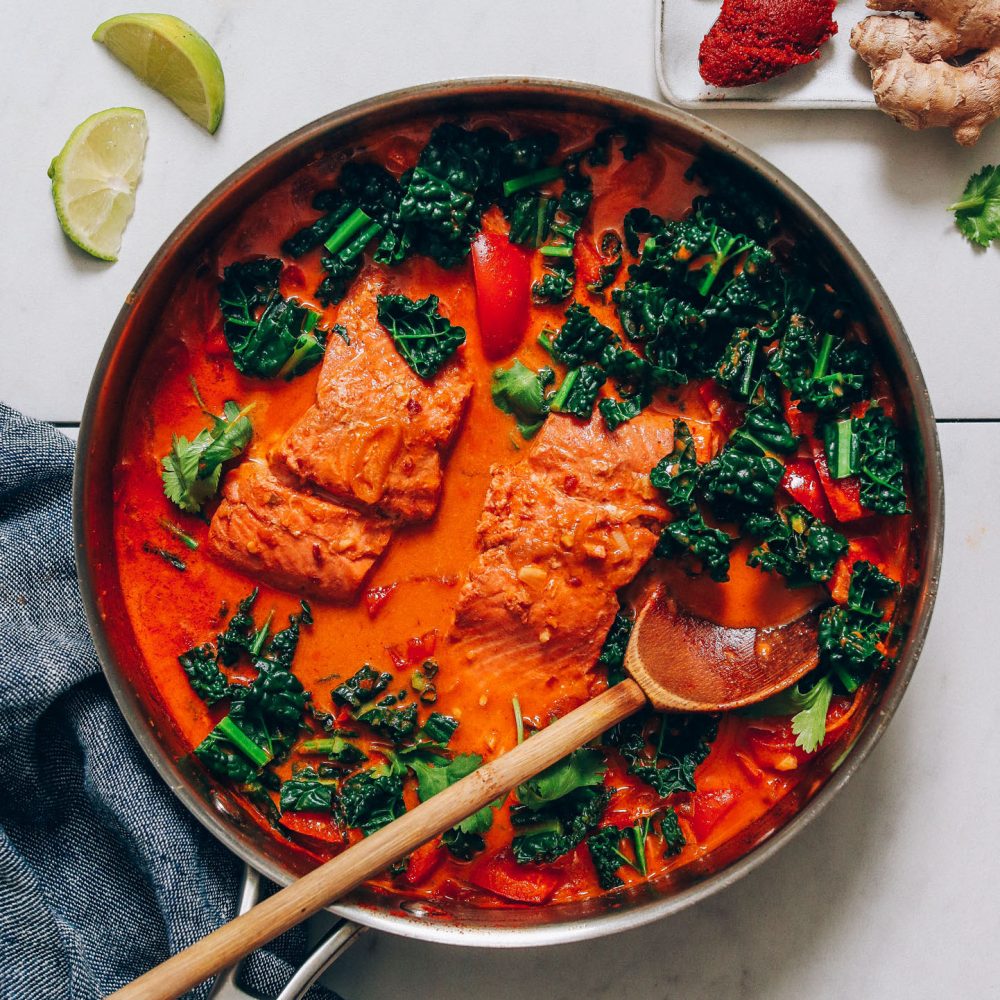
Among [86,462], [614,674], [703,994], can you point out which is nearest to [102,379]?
[86,462]

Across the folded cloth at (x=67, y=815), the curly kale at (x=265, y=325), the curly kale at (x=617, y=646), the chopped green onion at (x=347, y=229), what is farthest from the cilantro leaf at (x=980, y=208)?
the folded cloth at (x=67, y=815)

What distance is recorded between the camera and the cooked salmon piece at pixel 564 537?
3723 mm

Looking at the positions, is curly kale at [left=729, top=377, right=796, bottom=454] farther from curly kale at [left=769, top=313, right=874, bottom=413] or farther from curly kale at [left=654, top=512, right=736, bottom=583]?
curly kale at [left=654, top=512, right=736, bottom=583]

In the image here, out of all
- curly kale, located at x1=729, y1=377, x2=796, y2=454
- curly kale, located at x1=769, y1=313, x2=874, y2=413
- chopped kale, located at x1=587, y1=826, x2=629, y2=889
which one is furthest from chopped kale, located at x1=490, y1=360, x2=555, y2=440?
chopped kale, located at x1=587, y1=826, x2=629, y2=889

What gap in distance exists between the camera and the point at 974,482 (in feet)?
13.2

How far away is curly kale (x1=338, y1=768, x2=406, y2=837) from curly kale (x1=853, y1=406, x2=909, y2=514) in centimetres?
206

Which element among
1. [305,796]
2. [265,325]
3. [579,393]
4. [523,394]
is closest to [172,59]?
[265,325]

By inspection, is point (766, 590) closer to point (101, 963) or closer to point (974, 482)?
point (974, 482)

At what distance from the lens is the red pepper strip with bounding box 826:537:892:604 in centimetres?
367

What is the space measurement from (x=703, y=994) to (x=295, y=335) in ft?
10.2

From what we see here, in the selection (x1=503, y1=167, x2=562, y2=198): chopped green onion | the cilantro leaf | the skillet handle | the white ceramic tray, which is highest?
the white ceramic tray

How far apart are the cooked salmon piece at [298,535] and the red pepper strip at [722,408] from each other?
1328 mm

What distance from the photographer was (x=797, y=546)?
12.1 feet

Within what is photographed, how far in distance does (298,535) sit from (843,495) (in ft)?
6.74
